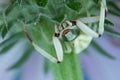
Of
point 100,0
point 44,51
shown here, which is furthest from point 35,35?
point 100,0

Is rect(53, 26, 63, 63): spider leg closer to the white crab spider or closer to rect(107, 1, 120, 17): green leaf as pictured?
the white crab spider

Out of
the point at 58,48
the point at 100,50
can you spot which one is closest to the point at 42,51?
the point at 58,48

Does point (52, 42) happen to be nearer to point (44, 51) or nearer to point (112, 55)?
point (44, 51)

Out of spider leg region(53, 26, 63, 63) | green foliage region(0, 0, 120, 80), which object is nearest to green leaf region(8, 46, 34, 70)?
green foliage region(0, 0, 120, 80)

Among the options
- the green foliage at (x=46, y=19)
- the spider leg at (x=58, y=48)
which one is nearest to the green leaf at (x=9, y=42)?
the green foliage at (x=46, y=19)

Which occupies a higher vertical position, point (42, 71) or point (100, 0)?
point (100, 0)

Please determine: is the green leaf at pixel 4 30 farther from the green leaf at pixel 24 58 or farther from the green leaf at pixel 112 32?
the green leaf at pixel 112 32
